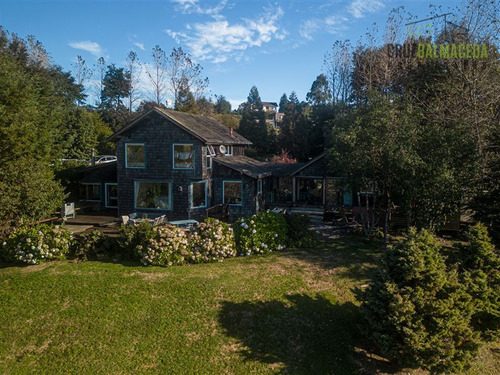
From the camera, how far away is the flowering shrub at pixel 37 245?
14.2 metres

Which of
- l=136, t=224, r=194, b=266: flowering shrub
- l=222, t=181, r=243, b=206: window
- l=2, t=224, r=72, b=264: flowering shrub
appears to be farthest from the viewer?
l=222, t=181, r=243, b=206: window

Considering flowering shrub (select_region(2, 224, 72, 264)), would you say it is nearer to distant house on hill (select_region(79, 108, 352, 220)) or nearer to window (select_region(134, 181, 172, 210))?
window (select_region(134, 181, 172, 210))

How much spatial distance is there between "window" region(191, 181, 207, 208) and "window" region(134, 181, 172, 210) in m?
1.38

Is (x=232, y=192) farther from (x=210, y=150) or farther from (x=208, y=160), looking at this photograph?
(x=210, y=150)

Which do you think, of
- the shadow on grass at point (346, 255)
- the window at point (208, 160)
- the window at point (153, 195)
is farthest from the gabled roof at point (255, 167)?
the shadow on grass at point (346, 255)

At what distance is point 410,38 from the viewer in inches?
1289

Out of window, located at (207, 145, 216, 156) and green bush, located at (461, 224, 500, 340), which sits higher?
window, located at (207, 145, 216, 156)

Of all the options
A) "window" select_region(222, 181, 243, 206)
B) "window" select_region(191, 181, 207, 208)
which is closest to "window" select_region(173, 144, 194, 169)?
"window" select_region(191, 181, 207, 208)

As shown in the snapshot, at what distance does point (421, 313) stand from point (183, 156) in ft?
52.6

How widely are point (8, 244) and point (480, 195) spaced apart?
19.0m

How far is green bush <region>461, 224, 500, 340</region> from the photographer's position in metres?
9.54

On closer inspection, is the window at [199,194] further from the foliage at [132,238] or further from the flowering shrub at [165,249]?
the flowering shrub at [165,249]

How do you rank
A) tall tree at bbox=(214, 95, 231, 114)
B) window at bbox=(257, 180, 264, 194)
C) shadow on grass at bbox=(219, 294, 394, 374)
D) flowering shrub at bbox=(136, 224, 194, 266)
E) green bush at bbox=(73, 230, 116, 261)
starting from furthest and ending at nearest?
tall tree at bbox=(214, 95, 231, 114) → window at bbox=(257, 180, 264, 194) → green bush at bbox=(73, 230, 116, 261) → flowering shrub at bbox=(136, 224, 194, 266) → shadow on grass at bbox=(219, 294, 394, 374)

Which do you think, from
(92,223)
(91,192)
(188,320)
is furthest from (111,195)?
(188,320)
